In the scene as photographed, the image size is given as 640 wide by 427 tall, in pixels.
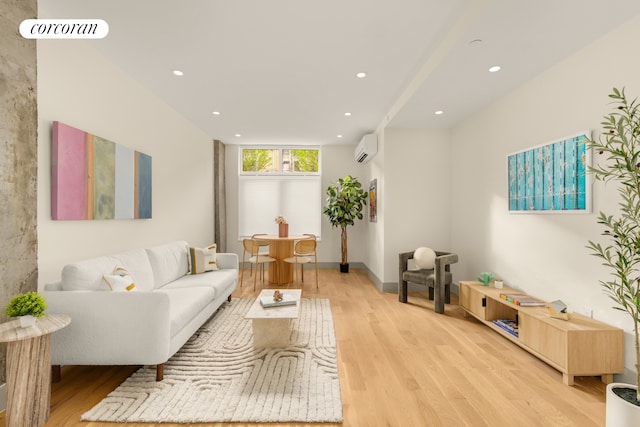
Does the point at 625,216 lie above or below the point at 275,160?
below

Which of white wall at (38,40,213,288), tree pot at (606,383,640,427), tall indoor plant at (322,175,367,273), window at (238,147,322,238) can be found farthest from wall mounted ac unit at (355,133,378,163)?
tree pot at (606,383,640,427)

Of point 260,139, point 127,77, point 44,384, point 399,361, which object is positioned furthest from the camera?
point 260,139

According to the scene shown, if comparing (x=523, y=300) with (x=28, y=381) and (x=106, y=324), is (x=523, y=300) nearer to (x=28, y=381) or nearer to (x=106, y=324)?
(x=106, y=324)

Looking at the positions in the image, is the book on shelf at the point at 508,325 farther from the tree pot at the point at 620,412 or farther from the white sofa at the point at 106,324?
the white sofa at the point at 106,324

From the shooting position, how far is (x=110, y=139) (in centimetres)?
331

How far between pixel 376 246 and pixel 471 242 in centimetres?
164

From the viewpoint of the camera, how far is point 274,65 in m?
3.30

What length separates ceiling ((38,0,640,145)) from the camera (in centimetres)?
233

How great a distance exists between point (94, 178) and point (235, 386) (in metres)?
2.23

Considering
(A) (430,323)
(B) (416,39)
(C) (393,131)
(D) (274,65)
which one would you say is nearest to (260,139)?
(C) (393,131)

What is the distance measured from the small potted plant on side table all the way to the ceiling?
2.06 meters

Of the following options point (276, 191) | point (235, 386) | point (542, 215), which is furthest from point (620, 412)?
point (276, 191)

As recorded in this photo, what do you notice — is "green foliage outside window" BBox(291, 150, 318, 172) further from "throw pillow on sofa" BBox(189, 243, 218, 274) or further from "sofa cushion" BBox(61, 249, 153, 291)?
"sofa cushion" BBox(61, 249, 153, 291)

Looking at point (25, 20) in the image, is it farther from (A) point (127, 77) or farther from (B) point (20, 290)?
(B) point (20, 290)
